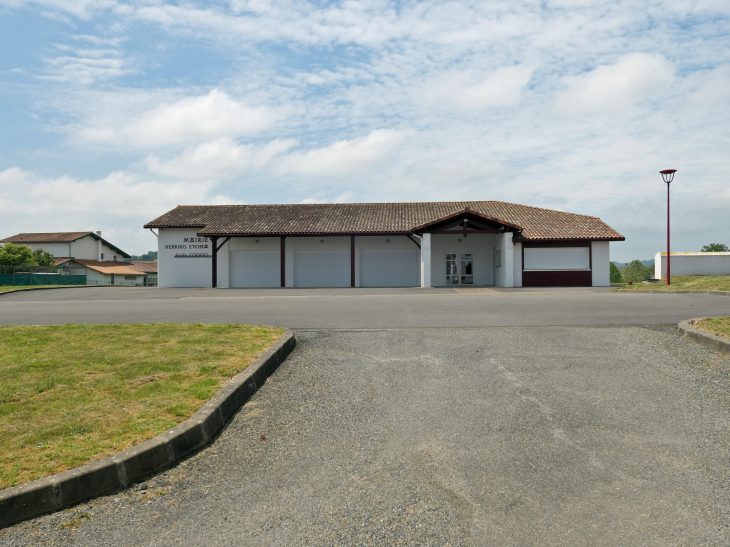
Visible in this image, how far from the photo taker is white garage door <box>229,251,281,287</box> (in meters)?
29.2

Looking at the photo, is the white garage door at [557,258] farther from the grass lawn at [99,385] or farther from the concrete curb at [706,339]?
the grass lawn at [99,385]

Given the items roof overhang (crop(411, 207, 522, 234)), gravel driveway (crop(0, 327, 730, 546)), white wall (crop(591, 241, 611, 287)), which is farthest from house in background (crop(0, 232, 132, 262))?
gravel driveway (crop(0, 327, 730, 546))

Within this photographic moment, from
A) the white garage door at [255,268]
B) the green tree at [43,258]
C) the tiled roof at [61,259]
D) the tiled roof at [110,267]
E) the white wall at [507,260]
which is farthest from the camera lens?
the tiled roof at [110,267]

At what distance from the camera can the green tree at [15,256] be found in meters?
51.8

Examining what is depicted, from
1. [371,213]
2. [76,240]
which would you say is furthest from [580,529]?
[76,240]

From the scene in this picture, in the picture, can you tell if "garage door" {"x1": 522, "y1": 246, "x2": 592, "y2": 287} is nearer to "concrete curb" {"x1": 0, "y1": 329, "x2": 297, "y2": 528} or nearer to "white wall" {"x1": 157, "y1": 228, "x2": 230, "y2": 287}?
"white wall" {"x1": 157, "y1": 228, "x2": 230, "y2": 287}

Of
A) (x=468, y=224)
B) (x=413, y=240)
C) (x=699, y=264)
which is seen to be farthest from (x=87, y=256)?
(x=699, y=264)

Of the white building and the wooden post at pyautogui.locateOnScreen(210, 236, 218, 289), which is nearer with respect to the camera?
the white building

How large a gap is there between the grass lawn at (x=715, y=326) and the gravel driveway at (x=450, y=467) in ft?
4.79

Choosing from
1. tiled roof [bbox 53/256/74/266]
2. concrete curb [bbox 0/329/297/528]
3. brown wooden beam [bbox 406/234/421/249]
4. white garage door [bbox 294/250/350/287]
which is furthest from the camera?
tiled roof [bbox 53/256/74/266]

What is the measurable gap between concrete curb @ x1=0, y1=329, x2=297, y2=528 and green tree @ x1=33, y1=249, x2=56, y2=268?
6036cm

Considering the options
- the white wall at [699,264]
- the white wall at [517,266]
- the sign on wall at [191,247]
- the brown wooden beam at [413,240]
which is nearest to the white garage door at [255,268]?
the sign on wall at [191,247]

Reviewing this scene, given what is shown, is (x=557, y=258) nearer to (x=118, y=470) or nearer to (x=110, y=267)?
(x=118, y=470)

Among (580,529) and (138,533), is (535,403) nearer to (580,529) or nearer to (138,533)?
(580,529)
